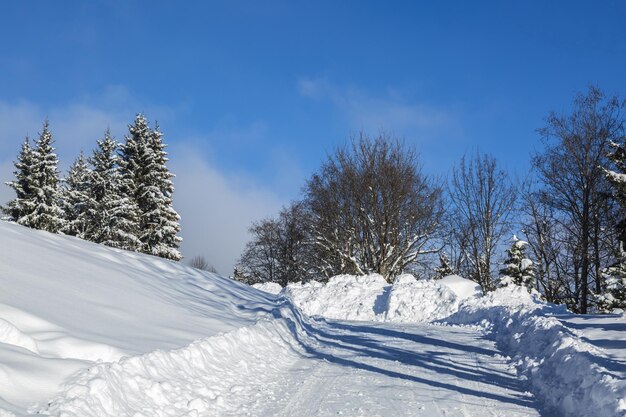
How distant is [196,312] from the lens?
33.6 ft

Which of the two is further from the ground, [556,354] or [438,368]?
[556,354]

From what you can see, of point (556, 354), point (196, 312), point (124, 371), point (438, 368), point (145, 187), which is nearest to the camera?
point (124, 371)

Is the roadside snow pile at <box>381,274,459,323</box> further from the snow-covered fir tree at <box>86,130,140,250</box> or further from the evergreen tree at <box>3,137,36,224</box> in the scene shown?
the evergreen tree at <box>3,137,36,224</box>

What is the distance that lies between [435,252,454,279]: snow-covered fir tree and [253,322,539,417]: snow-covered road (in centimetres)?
3907

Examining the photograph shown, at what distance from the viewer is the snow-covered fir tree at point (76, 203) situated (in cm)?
3359

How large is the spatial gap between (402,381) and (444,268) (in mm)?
44685

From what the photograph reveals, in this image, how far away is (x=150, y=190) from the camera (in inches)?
1364

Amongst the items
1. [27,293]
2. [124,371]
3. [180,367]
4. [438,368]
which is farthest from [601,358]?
[27,293]

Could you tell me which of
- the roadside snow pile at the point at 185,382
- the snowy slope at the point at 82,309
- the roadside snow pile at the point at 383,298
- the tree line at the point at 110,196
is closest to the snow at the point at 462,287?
the roadside snow pile at the point at 383,298

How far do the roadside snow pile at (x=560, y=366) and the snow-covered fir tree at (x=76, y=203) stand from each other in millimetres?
30094

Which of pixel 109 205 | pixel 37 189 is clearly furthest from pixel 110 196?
pixel 37 189

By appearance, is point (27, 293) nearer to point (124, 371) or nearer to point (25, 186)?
point (124, 371)

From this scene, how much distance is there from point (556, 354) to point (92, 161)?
35444mm

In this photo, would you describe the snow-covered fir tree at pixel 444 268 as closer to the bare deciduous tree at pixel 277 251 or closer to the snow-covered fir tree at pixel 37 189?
the bare deciduous tree at pixel 277 251
